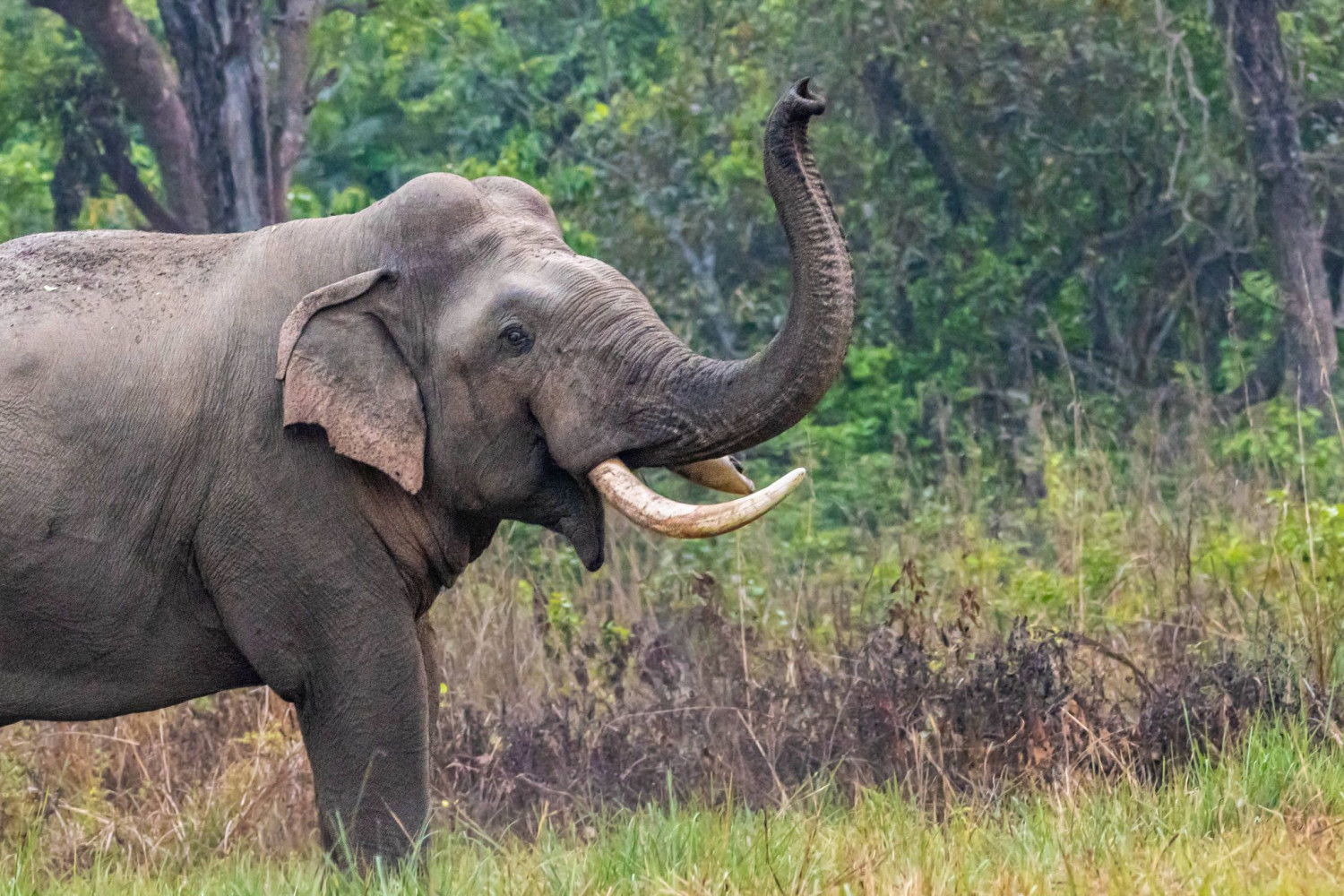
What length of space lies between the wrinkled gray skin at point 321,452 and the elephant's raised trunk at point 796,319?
0.02 meters

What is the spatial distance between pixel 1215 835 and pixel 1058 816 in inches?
16.4

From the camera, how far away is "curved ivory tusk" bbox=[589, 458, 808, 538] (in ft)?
15.3

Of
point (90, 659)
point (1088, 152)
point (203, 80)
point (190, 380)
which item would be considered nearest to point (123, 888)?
point (90, 659)

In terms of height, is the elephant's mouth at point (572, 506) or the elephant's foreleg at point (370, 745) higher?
the elephant's mouth at point (572, 506)

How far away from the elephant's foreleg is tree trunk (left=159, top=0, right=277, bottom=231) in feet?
23.0

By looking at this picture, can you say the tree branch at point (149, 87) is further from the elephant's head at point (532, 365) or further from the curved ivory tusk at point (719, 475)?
the curved ivory tusk at point (719, 475)

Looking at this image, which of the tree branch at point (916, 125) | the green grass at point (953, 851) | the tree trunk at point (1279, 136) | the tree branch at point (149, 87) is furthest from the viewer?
the tree branch at point (916, 125)

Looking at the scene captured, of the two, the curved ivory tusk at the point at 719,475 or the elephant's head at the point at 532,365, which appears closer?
the elephant's head at the point at 532,365

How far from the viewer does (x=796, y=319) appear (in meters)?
4.82

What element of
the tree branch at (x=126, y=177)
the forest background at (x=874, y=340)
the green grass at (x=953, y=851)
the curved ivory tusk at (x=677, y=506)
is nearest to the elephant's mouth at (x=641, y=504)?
the curved ivory tusk at (x=677, y=506)

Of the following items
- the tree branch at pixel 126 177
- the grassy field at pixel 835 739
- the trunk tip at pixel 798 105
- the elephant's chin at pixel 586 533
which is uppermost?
the tree branch at pixel 126 177

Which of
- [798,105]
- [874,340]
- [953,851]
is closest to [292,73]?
[874,340]

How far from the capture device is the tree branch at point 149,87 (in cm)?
1257

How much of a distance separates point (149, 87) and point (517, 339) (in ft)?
28.0
